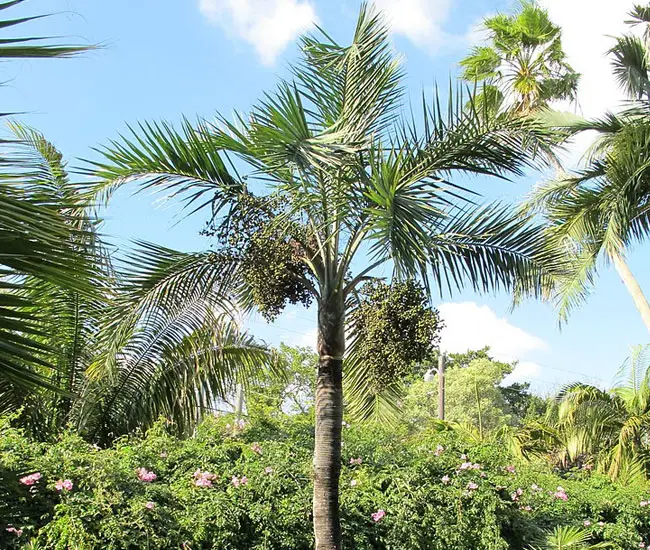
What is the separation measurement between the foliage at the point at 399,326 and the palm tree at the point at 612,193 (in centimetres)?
468

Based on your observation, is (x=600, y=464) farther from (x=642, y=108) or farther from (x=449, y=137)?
(x=449, y=137)

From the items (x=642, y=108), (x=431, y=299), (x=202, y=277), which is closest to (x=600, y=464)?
(x=642, y=108)

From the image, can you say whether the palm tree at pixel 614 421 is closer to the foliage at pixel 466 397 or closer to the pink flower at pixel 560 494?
the pink flower at pixel 560 494

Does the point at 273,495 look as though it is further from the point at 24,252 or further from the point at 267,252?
the point at 24,252

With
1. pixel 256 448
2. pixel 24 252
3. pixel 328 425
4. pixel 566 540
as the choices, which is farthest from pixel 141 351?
pixel 24 252

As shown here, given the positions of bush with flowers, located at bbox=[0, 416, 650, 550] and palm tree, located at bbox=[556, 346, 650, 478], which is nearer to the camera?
bush with flowers, located at bbox=[0, 416, 650, 550]

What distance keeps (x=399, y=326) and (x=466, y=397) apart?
28.1 m

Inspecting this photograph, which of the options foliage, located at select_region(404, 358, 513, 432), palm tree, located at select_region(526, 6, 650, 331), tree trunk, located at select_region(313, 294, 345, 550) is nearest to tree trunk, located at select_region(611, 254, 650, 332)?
palm tree, located at select_region(526, 6, 650, 331)

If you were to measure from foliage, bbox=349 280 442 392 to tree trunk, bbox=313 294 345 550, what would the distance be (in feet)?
0.94

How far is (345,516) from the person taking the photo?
671cm

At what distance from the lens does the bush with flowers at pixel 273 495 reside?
17.5 ft

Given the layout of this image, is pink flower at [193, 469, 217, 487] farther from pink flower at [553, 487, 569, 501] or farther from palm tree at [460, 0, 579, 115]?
palm tree at [460, 0, 579, 115]

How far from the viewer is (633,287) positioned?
40.2ft

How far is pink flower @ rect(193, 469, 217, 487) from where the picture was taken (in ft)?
20.6
